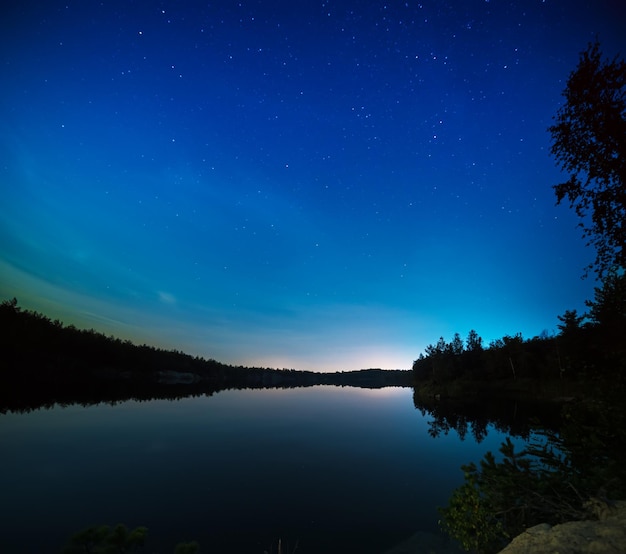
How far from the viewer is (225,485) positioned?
18.3 meters

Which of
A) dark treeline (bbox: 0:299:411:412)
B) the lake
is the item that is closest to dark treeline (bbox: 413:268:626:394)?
the lake

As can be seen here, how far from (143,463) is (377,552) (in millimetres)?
17988

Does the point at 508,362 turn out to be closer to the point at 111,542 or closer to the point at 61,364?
the point at 111,542

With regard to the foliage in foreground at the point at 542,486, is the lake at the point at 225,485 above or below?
below

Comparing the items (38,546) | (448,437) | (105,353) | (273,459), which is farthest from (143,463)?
(105,353)

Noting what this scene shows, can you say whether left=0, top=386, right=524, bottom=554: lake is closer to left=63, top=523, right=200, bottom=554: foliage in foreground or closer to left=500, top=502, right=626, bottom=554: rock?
left=63, top=523, right=200, bottom=554: foliage in foreground

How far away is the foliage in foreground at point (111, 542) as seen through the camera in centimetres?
678

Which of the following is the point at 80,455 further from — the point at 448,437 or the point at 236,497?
the point at 448,437

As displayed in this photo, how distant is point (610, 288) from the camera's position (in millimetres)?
12008

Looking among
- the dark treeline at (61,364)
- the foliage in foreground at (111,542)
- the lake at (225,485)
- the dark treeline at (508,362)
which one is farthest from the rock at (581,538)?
the dark treeline at (61,364)

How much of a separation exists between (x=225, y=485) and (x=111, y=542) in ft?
41.8

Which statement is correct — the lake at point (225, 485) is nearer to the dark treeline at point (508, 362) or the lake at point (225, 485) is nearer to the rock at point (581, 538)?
the rock at point (581, 538)

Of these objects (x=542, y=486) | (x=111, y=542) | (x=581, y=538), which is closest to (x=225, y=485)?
(x=111, y=542)

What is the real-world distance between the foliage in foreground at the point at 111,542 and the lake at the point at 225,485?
5.31 meters
